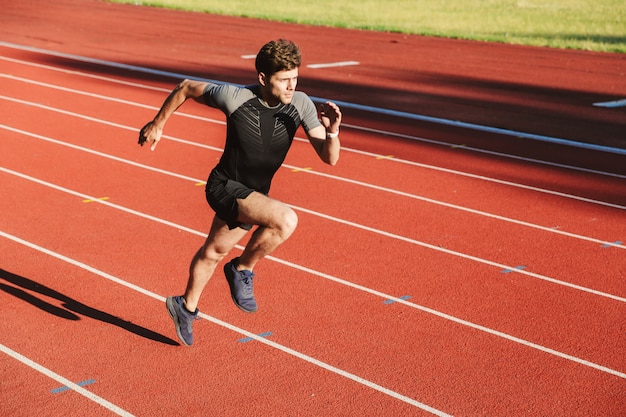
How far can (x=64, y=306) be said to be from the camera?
632 centimetres

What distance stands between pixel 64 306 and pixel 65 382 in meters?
1.23

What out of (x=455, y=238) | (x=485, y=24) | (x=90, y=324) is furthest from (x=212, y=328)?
(x=485, y=24)

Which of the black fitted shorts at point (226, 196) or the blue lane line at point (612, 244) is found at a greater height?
the black fitted shorts at point (226, 196)

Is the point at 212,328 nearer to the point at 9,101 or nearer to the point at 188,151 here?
the point at 188,151

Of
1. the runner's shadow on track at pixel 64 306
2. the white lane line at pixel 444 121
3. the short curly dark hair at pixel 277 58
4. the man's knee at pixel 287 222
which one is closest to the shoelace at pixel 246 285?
the man's knee at pixel 287 222

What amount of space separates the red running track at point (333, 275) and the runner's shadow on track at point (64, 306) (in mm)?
17

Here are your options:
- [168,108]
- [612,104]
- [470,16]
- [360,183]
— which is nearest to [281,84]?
[168,108]

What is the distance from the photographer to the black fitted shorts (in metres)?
5.18

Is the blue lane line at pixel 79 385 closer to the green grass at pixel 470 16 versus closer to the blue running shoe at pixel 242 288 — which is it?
the blue running shoe at pixel 242 288

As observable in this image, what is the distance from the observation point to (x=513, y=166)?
A: 10.7 m

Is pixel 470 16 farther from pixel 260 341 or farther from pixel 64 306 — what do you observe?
pixel 260 341

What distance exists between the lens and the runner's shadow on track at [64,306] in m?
5.91

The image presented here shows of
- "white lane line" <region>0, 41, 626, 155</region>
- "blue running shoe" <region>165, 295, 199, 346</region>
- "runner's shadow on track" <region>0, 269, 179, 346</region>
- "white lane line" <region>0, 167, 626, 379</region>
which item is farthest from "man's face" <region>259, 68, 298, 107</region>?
"white lane line" <region>0, 41, 626, 155</region>

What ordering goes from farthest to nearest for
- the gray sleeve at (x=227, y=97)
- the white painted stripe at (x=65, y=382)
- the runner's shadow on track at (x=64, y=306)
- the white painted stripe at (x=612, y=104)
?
the white painted stripe at (x=612, y=104), the runner's shadow on track at (x=64, y=306), the gray sleeve at (x=227, y=97), the white painted stripe at (x=65, y=382)
